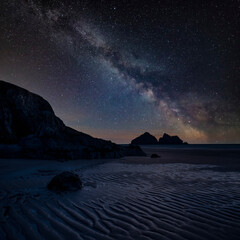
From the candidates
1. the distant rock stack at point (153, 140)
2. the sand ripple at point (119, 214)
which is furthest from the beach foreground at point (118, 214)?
the distant rock stack at point (153, 140)

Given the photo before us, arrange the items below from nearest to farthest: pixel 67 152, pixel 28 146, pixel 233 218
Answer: pixel 233 218, pixel 28 146, pixel 67 152

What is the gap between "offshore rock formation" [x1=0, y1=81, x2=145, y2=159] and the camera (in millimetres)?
16469

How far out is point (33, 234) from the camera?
2863 millimetres

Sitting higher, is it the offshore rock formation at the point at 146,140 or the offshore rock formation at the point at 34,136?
the offshore rock formation at the point at 146,140

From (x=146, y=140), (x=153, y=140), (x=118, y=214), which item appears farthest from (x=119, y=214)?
(x=153, y=140)

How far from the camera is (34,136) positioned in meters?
17.4

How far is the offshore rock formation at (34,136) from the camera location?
16469 millimetres

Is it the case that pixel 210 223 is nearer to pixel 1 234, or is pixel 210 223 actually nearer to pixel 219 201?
pixel 219 201

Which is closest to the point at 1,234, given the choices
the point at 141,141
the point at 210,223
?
the point at 210,223

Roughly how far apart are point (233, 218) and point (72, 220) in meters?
3.33

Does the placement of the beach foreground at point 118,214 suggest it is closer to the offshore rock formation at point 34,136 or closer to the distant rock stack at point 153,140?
the offshore rock formation at point 34,136

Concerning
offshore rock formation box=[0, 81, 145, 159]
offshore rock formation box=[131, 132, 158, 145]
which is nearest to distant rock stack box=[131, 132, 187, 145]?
offshore rock formation box=[131, 132, 158, 145]

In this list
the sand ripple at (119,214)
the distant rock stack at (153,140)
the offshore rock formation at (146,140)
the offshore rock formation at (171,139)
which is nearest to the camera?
the sand ripple at (119,214)

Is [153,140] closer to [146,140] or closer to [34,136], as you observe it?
[146,140]
